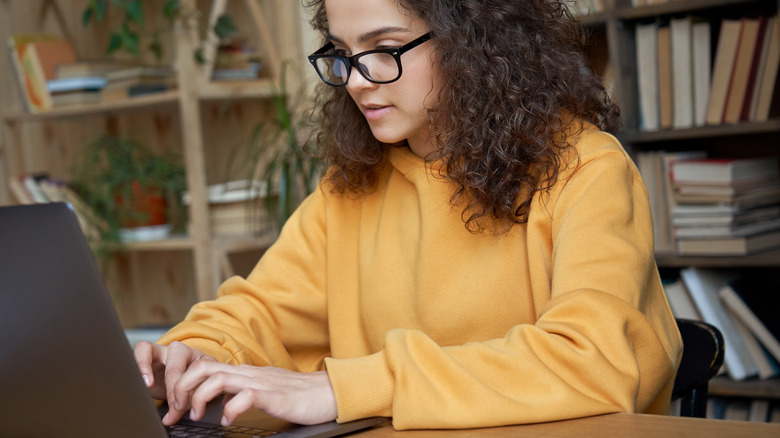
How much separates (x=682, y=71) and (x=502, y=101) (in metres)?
1.26

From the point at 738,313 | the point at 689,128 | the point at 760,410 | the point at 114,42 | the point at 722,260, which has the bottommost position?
the point at 760,410

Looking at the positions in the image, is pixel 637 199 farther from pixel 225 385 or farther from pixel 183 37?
pixel 183 37

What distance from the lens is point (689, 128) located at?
7.34 feet

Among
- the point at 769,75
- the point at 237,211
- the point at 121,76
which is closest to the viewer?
the point at 769,75

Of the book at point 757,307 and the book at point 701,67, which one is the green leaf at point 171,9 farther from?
the book at point 757,307

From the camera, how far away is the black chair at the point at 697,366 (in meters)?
1.15

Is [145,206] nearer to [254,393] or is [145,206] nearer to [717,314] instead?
[717,314]

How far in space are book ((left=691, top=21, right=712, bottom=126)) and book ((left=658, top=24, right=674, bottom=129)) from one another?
0.20 ft

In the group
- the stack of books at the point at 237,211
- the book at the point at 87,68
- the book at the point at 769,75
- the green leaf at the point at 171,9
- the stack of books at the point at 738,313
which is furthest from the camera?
the book at the point at 87,68

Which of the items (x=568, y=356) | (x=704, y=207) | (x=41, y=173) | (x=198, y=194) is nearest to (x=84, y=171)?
(x=41, y=173)

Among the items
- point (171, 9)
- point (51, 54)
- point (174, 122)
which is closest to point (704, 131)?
point (171, 9)

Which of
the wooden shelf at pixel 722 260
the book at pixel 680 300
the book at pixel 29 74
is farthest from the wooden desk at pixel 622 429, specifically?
the book at pixel 29 74

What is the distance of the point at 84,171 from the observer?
306 cm

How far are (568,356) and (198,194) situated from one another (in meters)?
2.00
